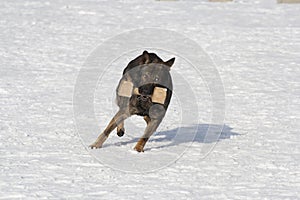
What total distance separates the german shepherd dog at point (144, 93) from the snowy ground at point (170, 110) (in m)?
0.32

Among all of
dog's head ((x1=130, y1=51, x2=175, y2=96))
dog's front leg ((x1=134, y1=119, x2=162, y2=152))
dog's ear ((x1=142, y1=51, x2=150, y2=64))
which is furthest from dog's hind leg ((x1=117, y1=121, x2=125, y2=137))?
dog's ear ((x1=142, y1=51, x2=150, y2=64))

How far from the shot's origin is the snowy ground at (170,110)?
6.90 metres

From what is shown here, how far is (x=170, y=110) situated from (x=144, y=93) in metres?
3.33

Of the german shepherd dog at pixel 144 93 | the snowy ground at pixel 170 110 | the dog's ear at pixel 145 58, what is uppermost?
the dog's ear at pixel 145 58

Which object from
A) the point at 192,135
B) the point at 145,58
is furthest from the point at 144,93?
the point at 192,135

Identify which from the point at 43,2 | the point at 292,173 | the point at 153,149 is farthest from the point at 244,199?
the point at 43,2

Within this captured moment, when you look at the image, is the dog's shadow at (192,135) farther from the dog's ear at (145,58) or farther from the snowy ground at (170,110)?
the dog's ear at (145,58)

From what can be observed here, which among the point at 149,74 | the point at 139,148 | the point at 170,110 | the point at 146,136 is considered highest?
the point at 149,74

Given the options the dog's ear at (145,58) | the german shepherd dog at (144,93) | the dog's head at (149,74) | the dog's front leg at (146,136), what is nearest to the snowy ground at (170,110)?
the dog's front leg at (146,136)

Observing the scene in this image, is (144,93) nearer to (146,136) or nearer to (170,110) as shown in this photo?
(146,136)

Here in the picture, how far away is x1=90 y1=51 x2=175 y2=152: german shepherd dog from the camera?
26.6 feet

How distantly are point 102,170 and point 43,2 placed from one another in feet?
51.2

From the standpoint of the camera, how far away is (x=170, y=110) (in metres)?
11.3

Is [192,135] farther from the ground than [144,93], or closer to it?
closer to it
